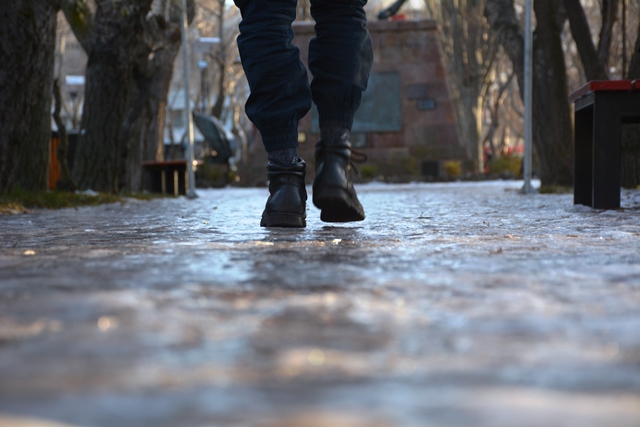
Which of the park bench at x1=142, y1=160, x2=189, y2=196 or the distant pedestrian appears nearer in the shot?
the distant pedestrian

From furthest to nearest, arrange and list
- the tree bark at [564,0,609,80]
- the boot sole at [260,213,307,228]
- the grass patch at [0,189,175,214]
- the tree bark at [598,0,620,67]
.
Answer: the tree bark at [598,0,620,67], the tree bark at [564,0,609,80], the grass patch at [0,189,175,214], the boot sole at [260,213,307,228]

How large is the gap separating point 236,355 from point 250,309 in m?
0.32

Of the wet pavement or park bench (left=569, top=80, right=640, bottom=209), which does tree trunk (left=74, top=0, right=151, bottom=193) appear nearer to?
park bench (left=569, top=80, right=640, bottom=209)

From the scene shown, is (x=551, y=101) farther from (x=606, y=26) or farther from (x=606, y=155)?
(x=606, y=155)

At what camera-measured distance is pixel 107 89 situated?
34.7 feet

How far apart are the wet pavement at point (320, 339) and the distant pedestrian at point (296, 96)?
1031 mm

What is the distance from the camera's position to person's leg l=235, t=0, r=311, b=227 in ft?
11.1

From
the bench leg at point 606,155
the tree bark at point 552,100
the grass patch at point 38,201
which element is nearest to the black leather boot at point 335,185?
the bench leg at point 606,155

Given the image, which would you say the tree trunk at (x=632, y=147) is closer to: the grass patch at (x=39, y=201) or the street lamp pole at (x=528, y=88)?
the street lamp pole at (x=528, y=88)

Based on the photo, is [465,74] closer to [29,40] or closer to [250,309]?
[29,40]

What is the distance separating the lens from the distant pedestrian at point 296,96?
3.38 m

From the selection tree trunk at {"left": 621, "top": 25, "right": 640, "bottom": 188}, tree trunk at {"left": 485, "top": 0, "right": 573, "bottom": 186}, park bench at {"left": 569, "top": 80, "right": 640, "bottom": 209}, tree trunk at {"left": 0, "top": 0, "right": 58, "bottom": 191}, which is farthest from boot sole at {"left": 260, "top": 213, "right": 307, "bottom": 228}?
tree trunk at {"left": 485, "top": 0, "right": 573, "bottom": 186}

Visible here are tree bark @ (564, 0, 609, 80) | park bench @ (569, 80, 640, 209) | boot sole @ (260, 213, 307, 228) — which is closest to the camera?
boot sole @ (260, 213, 307, 228)

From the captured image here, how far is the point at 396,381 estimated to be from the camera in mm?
1007
